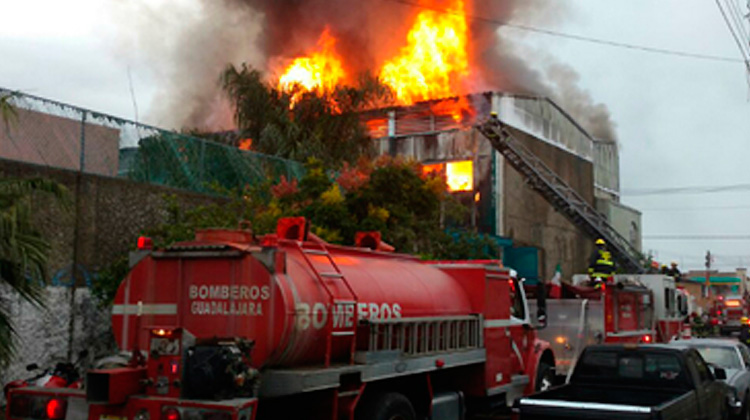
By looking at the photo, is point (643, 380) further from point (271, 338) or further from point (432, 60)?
point (432, 60)

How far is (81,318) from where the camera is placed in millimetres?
14156

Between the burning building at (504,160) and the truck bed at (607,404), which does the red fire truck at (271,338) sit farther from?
the burning building at (504,160)

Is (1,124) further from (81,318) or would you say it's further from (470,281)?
(470,281)

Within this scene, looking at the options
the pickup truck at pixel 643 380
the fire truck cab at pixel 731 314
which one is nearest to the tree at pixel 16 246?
the pickup truck at pixel 643 380

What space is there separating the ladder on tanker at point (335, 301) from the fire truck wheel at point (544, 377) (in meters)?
5.24

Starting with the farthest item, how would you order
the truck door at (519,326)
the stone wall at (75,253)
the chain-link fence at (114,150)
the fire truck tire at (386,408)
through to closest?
the chain-link fence at (114,150) < the stone wall at (75,253) < the truck door at (519,326) < the fire truck tire at (386,408)

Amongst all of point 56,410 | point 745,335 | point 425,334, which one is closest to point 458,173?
point 745,335

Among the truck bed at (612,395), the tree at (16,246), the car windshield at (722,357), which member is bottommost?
the truck bed at (612,395)

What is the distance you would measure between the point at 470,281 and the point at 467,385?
146 centimetres

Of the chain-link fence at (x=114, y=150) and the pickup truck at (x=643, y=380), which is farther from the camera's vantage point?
the chain-link fence at (x=114, y=150)

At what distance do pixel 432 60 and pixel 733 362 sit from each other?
31.4 m

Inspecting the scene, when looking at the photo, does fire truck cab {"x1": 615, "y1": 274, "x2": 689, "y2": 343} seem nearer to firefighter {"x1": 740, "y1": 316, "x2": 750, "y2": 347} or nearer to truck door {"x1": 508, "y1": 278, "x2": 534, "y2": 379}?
firefighter {"x1": 740, "y1": 316, "x2": 750, "y2": 347}

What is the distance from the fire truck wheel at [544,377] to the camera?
40.3 feet

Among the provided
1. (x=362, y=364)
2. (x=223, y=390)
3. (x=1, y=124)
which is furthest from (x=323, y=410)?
(x=1, y=124)
